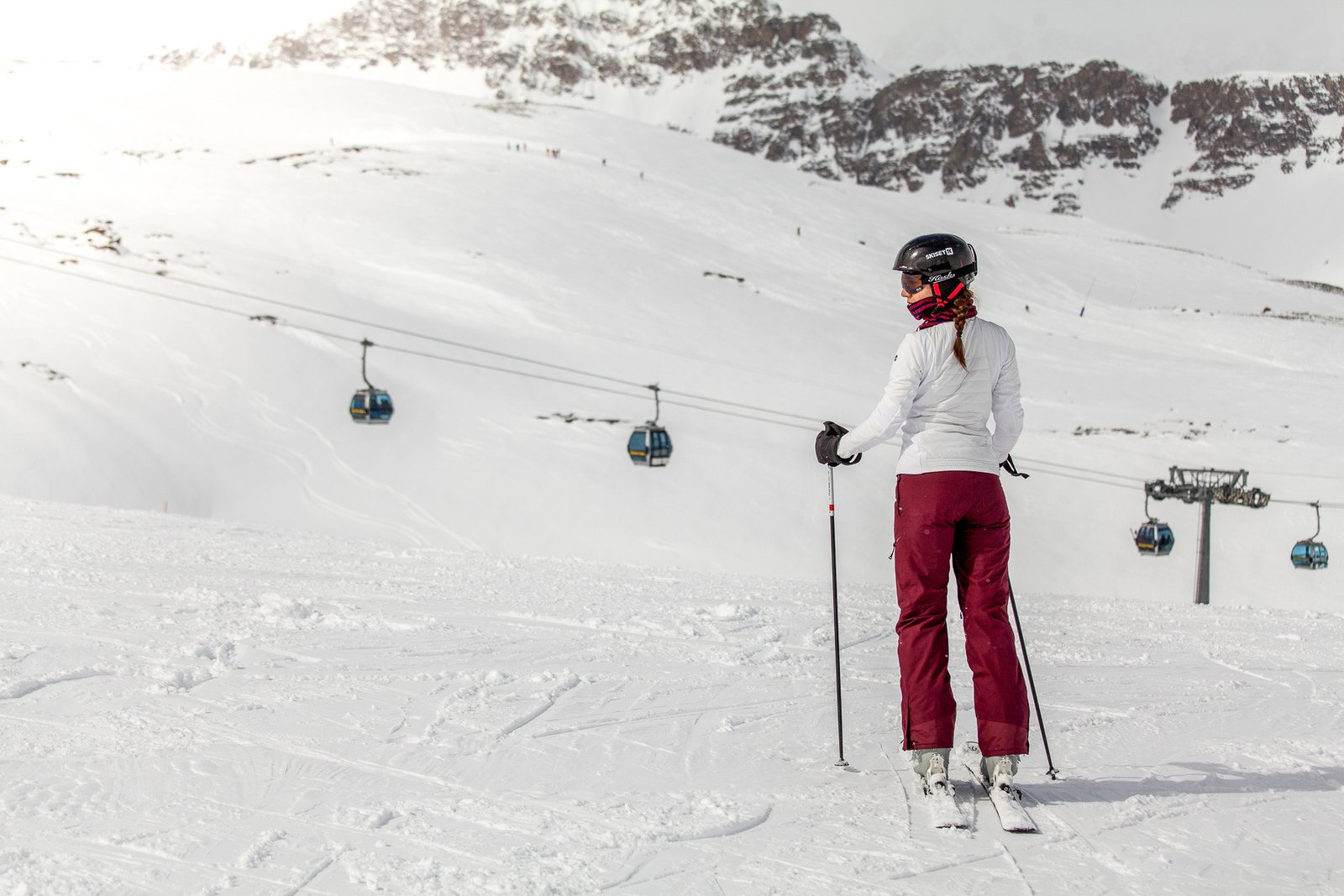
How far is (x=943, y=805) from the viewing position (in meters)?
3.73

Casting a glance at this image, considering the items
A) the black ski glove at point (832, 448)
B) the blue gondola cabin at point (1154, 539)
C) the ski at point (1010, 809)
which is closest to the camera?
the ski at point (1010, 809)

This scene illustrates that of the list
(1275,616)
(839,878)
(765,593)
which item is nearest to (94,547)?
(765,593)

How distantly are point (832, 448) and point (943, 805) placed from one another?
4.41 ft

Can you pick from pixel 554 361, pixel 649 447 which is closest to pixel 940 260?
pixel 649 447

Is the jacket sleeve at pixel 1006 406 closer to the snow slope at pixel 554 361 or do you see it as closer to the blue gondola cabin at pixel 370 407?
the snow slope at pixel 554 361

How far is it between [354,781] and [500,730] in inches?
34.1

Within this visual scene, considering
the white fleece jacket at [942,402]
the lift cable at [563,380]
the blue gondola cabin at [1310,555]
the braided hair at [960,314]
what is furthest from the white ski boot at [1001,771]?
the lift cable at [563,380]

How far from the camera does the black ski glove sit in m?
4.25

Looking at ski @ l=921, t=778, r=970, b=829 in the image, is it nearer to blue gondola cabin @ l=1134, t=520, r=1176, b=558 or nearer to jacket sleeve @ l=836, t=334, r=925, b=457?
jacket sleeve @ l=836, t=334, r=925, b=457

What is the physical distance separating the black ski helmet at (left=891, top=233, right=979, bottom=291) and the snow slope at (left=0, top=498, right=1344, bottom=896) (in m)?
1.87

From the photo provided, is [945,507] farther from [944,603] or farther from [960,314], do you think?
[960,314]

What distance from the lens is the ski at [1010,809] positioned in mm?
3568

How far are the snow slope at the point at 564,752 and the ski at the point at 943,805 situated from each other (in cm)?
7

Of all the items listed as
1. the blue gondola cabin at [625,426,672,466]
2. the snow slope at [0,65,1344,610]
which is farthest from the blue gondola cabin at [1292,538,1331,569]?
the blue gondola cabin at [625,426,672,466]
